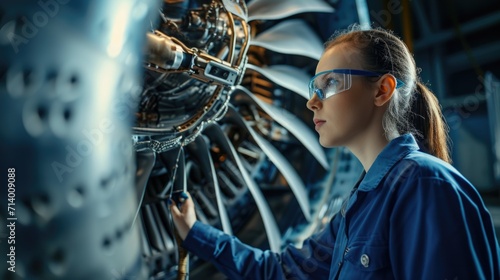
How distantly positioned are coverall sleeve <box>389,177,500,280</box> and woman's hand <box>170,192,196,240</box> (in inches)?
16.1

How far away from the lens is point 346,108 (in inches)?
26.7

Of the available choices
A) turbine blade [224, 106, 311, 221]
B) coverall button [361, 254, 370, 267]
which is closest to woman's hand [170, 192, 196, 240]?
turbine blade [224, 106, 311, 221]

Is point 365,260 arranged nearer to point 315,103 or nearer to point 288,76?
point 315,103

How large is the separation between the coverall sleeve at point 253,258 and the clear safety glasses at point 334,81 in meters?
0.27

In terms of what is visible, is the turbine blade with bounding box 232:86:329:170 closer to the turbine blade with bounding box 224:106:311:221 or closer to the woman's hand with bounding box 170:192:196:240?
the turbine blade with bounding box 224:106:311:221

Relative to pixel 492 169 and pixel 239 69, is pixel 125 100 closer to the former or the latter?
pixel 239 69

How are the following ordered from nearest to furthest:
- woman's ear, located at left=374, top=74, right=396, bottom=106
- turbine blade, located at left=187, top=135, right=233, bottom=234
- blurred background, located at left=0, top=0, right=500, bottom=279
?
blurred background, located at left=0, top=0, right=500, bottom=279
woman's ear, located at left=374, top=74, right=396, bottom=106
turbine blade, located at left=187, top=135, right=233, bottom=234

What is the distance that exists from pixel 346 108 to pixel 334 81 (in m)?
0.05

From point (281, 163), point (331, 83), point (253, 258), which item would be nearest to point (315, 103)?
point (331, 83)

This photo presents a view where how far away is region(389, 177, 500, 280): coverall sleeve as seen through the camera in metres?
0.52

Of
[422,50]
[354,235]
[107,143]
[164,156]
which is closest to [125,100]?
[107,143]

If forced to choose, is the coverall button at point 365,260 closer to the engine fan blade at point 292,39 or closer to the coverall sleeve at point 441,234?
the coverall sleeve at point 441,234

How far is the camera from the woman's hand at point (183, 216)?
86 centimetres

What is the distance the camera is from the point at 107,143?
43 centimetres
